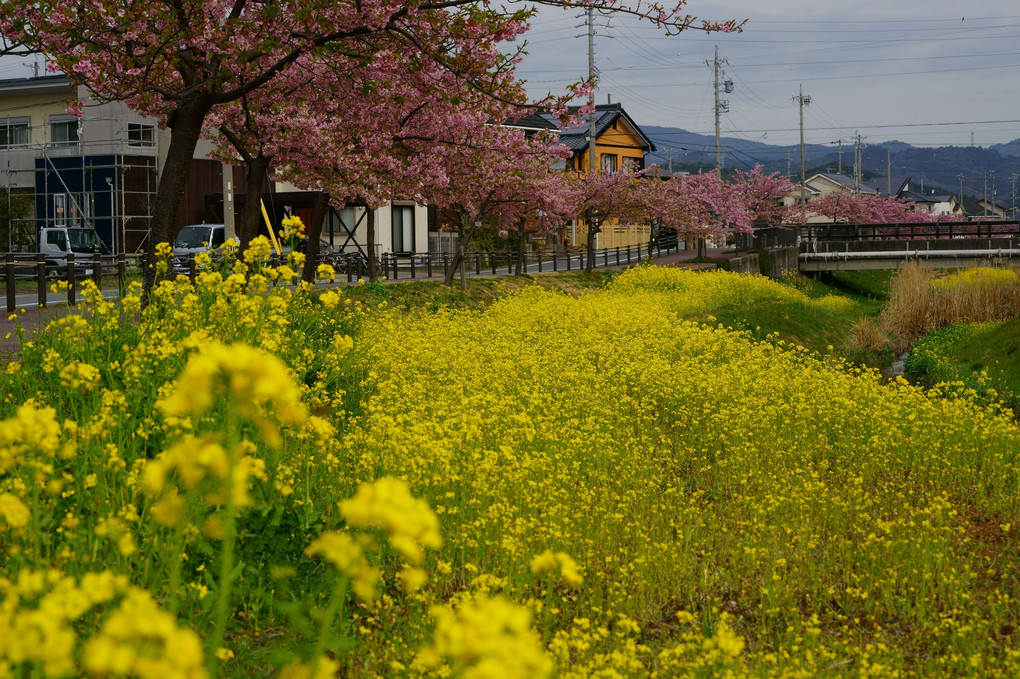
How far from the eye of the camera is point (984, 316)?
24719mm

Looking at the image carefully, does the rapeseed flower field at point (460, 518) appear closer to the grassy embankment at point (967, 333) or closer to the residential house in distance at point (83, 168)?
the grassy embankment at point (967, 333)

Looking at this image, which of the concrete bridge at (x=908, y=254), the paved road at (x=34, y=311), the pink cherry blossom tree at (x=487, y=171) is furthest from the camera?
the concrete bridge at (x=908, y=254)

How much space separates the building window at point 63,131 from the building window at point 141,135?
2.64 m

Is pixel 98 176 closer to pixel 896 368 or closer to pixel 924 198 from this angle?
pixel 896 368

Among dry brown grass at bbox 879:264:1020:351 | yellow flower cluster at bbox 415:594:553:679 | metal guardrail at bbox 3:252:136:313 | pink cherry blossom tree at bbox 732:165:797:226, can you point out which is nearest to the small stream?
dry brown grass at bbox 879:264:1020:351

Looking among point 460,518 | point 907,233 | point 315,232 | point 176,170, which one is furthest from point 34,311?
point 907,233

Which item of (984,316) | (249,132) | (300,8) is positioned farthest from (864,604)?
(984,316)

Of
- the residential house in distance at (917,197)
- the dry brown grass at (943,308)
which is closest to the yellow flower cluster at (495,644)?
the dry brown grass at (943,308)

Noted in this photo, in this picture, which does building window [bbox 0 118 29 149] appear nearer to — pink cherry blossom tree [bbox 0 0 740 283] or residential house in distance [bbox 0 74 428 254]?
residential house in distance [bbox 0 74 428 254]

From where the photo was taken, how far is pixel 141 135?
41.3m

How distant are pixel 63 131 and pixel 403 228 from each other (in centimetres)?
1486

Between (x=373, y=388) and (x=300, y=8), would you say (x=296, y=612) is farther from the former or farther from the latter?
(x=300, y=8)

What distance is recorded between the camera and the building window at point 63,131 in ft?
Answer: 138

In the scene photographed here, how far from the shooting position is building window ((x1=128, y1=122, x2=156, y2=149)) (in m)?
40.9
